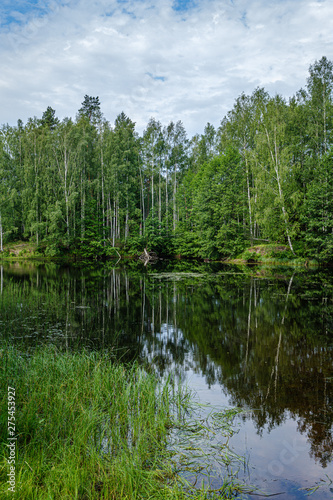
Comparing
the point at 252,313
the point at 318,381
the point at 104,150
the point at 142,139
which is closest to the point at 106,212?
the point at 104,150

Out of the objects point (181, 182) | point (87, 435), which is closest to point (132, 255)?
point (181, 182)

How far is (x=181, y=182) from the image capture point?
49.2m

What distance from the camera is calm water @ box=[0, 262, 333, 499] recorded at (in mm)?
4238

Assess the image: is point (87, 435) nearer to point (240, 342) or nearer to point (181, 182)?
point (240, 342)

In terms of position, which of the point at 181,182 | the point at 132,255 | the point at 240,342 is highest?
the point at 181,182

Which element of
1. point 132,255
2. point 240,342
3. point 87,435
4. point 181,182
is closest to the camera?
point 87,435

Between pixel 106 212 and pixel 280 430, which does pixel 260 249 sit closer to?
pixel 106 212

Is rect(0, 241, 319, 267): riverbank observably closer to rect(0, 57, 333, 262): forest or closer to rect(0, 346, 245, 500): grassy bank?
rect(0, 57, 333, 262): forest

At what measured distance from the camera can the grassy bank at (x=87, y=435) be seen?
3.08 m

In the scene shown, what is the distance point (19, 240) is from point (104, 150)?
53.8 ft

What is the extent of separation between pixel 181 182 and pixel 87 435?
46943 mm

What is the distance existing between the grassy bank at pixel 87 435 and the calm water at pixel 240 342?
788mm

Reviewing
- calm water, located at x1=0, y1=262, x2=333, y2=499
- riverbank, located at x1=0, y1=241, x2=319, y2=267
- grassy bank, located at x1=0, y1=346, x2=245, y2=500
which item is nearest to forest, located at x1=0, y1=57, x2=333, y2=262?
riverbank, located at x1=0, y1=241, x2=319, y2=267

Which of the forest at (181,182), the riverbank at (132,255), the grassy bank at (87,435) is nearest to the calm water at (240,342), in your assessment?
the grassy bank at (87,435)
